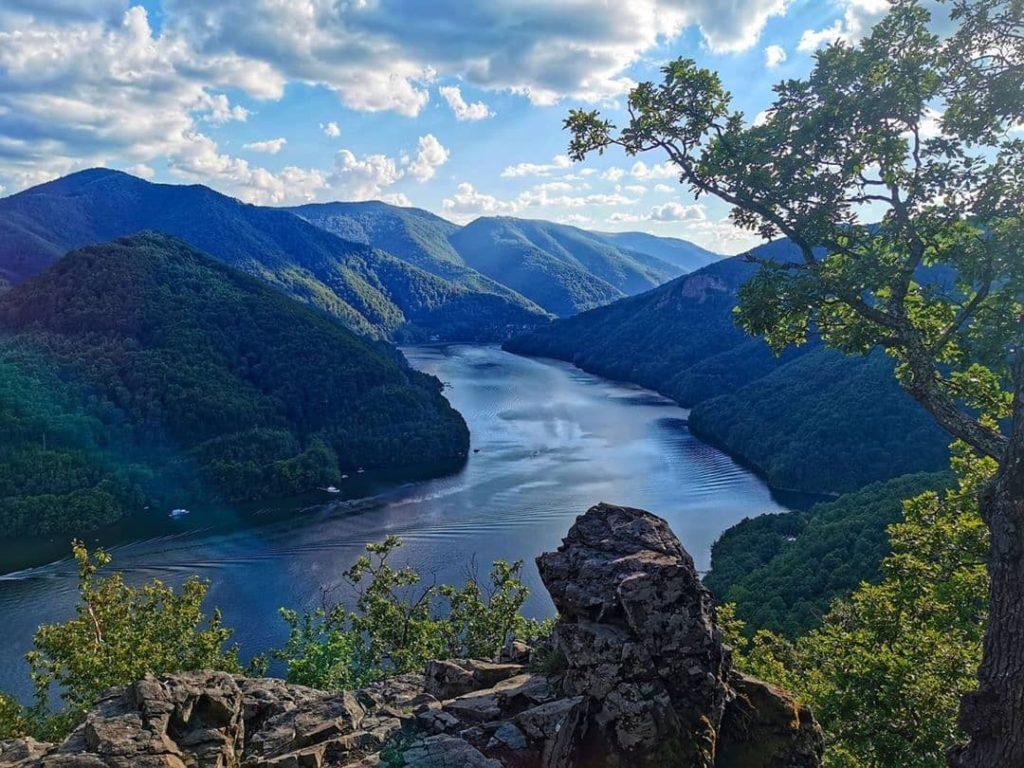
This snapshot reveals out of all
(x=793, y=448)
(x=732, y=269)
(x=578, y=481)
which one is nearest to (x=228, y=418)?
(x=578, y=481)

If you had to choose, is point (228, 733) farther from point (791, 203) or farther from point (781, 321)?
point (791, 203)

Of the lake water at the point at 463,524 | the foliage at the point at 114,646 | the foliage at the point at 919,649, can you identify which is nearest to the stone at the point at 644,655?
the foliage at the point at 919,649

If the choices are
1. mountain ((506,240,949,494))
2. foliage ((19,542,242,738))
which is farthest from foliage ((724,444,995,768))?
mountain ((506,240,949,494))

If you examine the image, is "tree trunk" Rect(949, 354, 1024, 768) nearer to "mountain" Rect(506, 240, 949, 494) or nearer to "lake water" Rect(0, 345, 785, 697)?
"lake water" Rect(0, 345, 785, 697)

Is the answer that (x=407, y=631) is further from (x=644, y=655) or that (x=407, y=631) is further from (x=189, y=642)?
(x=644, y=655)

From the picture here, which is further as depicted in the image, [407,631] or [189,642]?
[407,631]

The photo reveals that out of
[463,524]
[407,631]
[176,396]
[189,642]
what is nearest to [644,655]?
[189,642]
